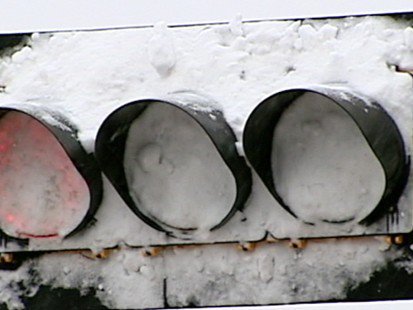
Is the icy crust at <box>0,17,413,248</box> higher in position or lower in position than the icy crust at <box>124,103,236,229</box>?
higher

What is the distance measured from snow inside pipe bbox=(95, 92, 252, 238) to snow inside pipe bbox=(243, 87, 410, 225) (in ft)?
0.65

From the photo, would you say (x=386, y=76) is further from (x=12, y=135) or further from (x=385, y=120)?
(x=12, y=135)

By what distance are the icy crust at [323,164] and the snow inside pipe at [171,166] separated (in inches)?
9.9

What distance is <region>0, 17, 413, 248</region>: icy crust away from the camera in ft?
41.9

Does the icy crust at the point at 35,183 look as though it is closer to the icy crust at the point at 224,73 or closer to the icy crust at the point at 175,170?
the icy crust at the point at 224,73

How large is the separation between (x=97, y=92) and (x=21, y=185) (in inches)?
27.1

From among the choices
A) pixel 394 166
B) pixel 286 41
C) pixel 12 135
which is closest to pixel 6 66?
pixel 12 135

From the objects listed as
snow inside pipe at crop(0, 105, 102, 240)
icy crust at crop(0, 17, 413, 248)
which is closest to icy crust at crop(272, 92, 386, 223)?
icy crust at crop(0, 17, 413, 248)

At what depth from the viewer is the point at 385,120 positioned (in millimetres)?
12492

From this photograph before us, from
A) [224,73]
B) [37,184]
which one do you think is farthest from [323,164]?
[37,184]

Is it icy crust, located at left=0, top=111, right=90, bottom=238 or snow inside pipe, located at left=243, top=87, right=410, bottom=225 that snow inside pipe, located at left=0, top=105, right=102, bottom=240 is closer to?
icy crust, located at left=0, top=111, right=90, bottom=238

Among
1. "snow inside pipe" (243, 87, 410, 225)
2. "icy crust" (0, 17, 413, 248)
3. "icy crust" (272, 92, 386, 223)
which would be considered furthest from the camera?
"icy crust" (0, 17, 413, 248)

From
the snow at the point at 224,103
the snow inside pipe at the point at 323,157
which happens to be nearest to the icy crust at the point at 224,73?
the snow at the point at 224,103

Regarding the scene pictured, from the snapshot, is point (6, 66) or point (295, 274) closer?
point (295, 274)
